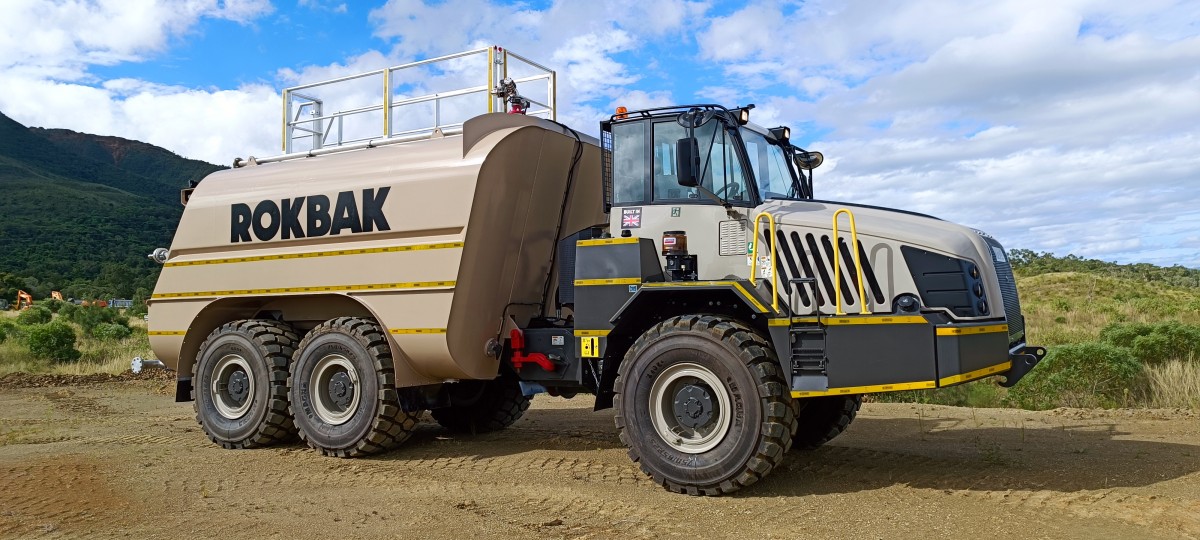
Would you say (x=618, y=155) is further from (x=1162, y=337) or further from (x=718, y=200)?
(x=1162, y=337)

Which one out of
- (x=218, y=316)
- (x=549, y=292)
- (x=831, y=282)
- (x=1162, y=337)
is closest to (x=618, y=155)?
(x=549, y=292)

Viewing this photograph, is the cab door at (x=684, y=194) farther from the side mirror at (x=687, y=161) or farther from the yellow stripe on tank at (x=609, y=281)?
the yellow stripe on tank at (x=609, y=281)

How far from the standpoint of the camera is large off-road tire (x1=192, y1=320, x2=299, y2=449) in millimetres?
9281

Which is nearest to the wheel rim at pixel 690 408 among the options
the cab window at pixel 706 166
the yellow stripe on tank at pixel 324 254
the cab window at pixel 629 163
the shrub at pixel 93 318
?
the cab window at pixel 706 166

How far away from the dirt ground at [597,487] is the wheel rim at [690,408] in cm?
44

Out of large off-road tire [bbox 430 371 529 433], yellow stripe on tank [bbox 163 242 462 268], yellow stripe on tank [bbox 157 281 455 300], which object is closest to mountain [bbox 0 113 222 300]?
yellow stripe on tank [bbox 157 281 455 300]

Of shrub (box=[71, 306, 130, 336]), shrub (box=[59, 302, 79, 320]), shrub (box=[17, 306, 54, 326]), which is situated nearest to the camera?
shrub (box=[71, 306, 130, 336])

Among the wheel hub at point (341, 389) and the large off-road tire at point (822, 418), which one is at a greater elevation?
the wheel hub at point (341, 389)

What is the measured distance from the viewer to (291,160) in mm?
9875

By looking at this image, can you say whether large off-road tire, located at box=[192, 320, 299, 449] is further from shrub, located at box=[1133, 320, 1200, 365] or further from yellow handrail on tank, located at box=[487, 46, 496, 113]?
shrub, located at box=[1133, 320, 1200, 365]

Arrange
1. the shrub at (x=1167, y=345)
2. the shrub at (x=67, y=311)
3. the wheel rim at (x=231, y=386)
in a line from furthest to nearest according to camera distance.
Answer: the shrub at (x=67, y=311) < the shrub at (x=1167, y=345) < the wheel rim at (x=231, y=386)

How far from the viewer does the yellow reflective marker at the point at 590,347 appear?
7480 mm

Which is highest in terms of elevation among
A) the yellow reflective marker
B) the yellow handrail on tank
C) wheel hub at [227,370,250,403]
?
the yellow handrail on tank

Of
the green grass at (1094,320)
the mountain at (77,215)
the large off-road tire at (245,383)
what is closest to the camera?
the large off-road tire at (245,383)
